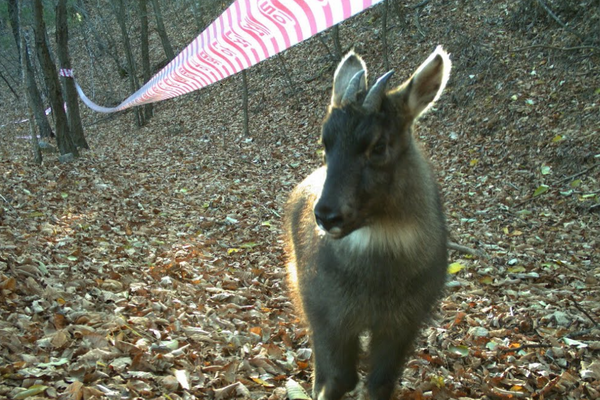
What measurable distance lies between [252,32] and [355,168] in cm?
331

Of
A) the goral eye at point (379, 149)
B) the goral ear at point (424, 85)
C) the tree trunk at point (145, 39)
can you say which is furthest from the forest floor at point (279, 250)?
the tree trunk at point (145, 39)

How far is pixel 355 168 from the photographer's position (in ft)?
7.79

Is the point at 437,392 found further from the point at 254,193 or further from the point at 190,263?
the point at 254,193

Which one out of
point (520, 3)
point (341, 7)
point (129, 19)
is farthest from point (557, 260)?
point (129, 19)

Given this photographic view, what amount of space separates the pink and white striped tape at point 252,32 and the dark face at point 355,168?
1.09 metres

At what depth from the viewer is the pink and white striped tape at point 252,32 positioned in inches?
147

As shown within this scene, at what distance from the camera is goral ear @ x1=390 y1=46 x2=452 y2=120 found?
8.24ft

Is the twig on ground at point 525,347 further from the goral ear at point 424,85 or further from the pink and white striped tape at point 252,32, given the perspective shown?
the pink and white striped tape at point 252,32

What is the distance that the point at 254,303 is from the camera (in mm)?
4703

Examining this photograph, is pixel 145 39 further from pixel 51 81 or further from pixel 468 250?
pixel 468 250

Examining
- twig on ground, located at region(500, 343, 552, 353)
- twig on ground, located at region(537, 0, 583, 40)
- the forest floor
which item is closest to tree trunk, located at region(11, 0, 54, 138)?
the forest floor

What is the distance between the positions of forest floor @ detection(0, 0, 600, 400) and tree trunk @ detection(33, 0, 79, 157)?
0.83m

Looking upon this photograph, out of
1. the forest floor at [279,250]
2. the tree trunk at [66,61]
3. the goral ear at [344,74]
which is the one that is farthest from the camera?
the tree trunk at [66,61]

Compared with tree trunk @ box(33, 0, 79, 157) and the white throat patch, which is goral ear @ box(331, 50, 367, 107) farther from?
tree trunk @ box(33, 0, 79, 157)
